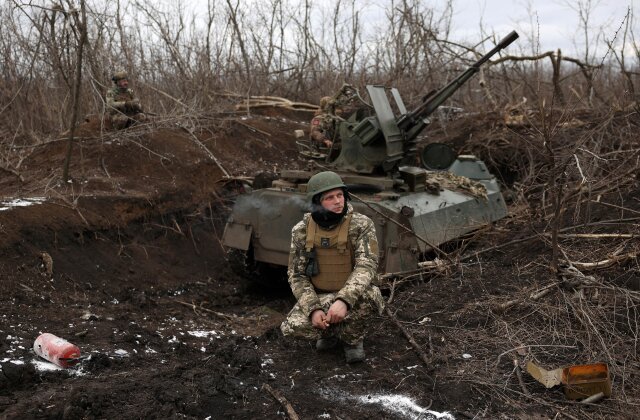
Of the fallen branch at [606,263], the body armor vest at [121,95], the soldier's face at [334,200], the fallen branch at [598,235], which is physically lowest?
the fallen branch at [606,263]

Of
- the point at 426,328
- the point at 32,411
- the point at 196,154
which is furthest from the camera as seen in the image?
the point at 196,154

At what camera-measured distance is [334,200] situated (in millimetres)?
4535

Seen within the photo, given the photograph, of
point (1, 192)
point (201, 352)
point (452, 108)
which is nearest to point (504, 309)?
point (201, 352)

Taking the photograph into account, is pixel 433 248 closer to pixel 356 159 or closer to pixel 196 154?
pixel 356 159

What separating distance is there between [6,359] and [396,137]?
4.84 meters

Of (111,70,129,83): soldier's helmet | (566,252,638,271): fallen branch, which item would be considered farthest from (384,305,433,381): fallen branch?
(111,70,129,83): soldier's helmet

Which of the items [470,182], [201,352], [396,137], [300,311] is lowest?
[201,352]

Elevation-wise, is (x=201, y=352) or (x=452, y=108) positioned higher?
(x=452, y=108)

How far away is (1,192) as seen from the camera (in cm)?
908

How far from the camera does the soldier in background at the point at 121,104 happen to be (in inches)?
427

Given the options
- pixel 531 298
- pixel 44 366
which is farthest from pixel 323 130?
pixel 44 366

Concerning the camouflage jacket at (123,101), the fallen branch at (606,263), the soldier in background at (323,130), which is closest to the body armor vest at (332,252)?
the fallen branch at (606,263)

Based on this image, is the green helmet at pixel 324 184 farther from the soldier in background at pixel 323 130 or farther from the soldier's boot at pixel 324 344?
the soldier in background at pixel 323 130

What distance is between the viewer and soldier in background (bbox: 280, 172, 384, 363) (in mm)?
4539
